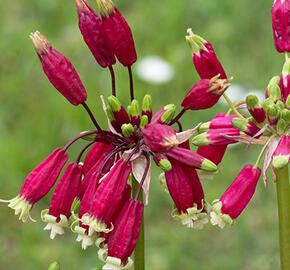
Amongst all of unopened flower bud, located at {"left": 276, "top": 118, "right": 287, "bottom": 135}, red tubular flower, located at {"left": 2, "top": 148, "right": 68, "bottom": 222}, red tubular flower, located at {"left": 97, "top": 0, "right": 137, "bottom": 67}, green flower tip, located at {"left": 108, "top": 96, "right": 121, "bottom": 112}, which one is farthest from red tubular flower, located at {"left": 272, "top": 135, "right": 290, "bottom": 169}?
red tubular flower, located at {"left": 2, "top": 148, "right": 68, "bottom": 222}

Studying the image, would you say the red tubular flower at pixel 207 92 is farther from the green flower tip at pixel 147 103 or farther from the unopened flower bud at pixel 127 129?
the unopened flower bud at pixel 127 129

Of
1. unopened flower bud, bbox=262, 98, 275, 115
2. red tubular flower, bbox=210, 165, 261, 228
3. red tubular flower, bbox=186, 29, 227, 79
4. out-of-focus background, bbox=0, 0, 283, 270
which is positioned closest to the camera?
unopened flower bud, bbox=262, 98, 275, 115

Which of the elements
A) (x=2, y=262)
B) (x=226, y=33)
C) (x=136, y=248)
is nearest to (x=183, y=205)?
(x=136, y=248)

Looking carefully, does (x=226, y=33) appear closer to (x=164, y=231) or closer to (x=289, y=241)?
(x=164, y=231)

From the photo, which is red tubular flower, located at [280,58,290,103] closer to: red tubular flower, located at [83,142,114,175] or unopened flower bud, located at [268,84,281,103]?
unopened flower bud, located at [268,84,281,103]

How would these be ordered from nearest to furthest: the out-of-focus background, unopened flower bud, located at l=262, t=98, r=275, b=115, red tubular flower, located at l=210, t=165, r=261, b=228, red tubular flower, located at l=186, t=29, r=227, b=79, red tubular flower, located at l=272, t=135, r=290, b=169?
red tubular flower, located at l=272, t=135, r=290, b=169, unopened flower bud, located at l=262, t=98, r=275, b=115, red tubular flower, located at l=210, t=165, r=261, b=228, red tubular flower, located at l=186, t=29, r=227, b=79, the out-of-focus background

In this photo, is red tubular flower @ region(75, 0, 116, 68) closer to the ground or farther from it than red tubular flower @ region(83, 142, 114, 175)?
farther from it

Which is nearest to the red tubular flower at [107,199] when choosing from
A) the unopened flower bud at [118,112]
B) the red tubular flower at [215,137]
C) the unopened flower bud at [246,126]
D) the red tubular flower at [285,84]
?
the unopened flower bud at [118,112]
